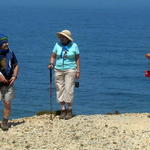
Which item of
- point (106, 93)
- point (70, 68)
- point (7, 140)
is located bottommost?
point (106, 93)

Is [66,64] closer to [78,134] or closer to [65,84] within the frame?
[65,84]

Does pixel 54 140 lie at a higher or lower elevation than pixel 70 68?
lower

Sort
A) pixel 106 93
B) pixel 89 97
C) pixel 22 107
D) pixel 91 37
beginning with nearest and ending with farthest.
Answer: pixel 22 107 < pixel 89 97 < pixel 106 93 < pixel 91 37

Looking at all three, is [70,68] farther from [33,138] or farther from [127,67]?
[127,67]

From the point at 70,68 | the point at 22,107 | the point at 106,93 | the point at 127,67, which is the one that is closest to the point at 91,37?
the point at 127,67

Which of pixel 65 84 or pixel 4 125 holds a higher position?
pixel 65 84

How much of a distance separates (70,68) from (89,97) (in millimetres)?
38487

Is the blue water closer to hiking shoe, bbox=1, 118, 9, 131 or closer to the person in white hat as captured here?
the person in white hat

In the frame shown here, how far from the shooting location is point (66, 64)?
1500 centimetres

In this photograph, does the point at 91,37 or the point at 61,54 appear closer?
the point at 61,54

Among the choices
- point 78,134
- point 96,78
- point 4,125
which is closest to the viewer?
point 78,134

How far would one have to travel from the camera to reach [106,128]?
14125mm

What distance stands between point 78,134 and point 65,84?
1761 millimetres

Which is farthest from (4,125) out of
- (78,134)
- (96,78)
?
(96,78)
